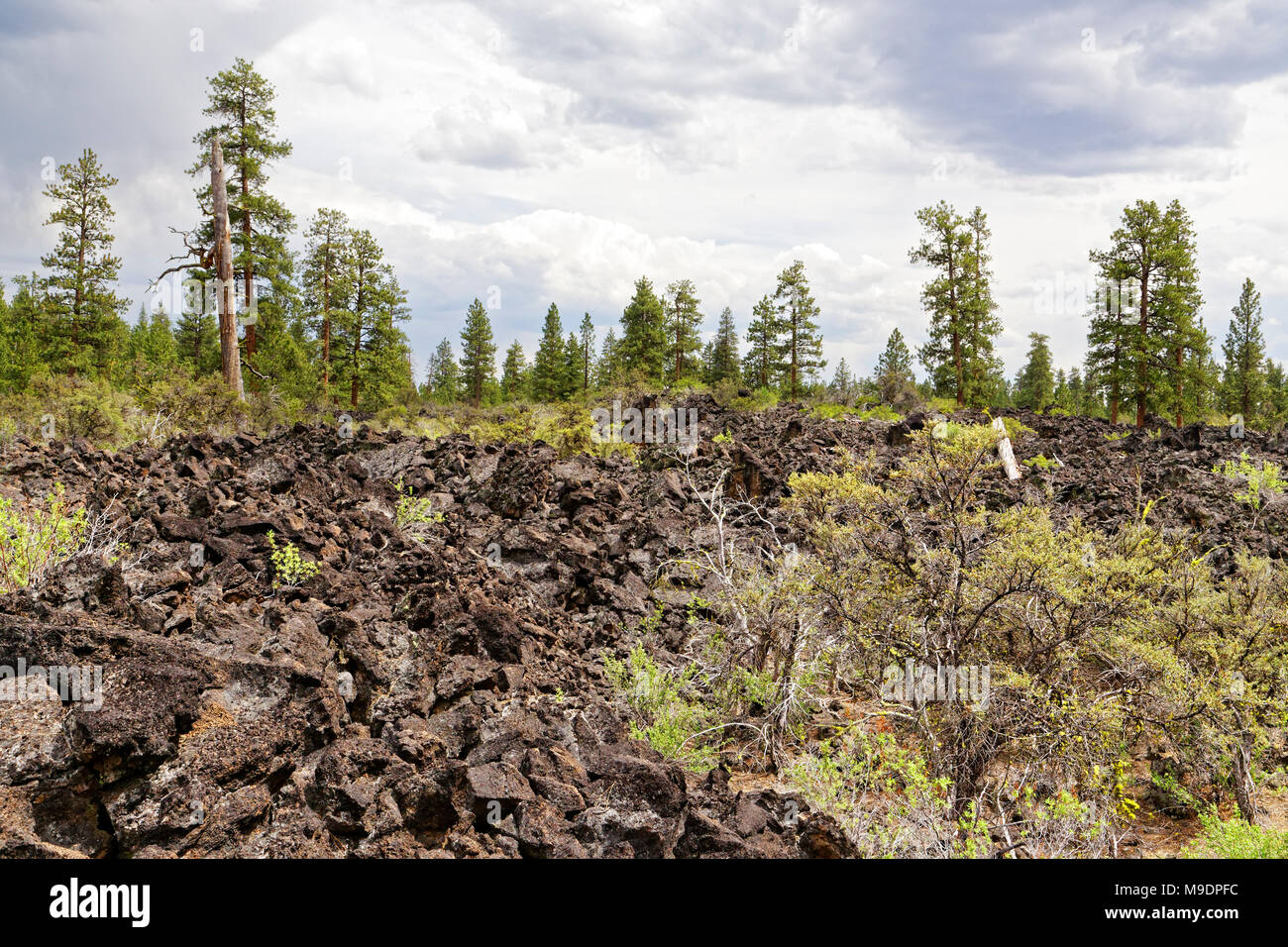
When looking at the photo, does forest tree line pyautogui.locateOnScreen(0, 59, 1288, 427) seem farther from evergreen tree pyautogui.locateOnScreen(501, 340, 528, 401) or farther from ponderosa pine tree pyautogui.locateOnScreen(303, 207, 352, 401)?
evergreen tree pyautogui.locateOnScreen(501, 340, 528, 401)

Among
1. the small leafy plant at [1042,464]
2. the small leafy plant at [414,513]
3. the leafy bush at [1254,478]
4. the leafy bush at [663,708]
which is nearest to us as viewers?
the leafy bush at [663,708]

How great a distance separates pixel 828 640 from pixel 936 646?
1068 mm

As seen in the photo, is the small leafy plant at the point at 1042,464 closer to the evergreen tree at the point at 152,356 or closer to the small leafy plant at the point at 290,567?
the small leafy plant at the point at 290,567

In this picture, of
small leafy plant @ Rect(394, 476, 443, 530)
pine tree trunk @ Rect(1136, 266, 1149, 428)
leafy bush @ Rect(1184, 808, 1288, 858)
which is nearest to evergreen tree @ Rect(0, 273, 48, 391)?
small leafy plant @ Rect(394, 476, 443, 530)

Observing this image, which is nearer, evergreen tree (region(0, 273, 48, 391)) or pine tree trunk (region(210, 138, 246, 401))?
pine tree trunk (region(210, 138, 246, 401))

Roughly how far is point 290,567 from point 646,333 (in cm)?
3468

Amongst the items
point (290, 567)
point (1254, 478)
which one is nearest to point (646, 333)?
point (1254, 478)

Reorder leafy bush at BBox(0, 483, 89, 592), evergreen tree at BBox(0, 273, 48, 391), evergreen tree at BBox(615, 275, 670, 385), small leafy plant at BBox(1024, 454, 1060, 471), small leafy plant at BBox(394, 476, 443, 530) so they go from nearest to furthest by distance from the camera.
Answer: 1. leafy bush at BBox(0, 483, 89, 592)
2. small leafy plant at BBox(394, 476, 443, 530)
3. small leafy plant at BBox(1024, 454, 1060, 471)
4. evergreen tree at BBox(0, 273, 48, 391)
5. evergreen tree at BBox(615, 275, 670, 385)

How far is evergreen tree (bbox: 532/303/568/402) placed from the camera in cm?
4856

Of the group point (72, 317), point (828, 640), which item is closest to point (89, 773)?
point (828, 640)

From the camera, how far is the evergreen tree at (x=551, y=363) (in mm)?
48562

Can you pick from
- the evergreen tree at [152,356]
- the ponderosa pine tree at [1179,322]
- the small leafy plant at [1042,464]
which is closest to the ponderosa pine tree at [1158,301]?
the ponderosa pine tree at [1179,322]

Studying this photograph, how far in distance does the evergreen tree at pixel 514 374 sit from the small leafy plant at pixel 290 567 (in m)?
49.3

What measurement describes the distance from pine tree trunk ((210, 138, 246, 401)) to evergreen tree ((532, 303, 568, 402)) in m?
29.3
